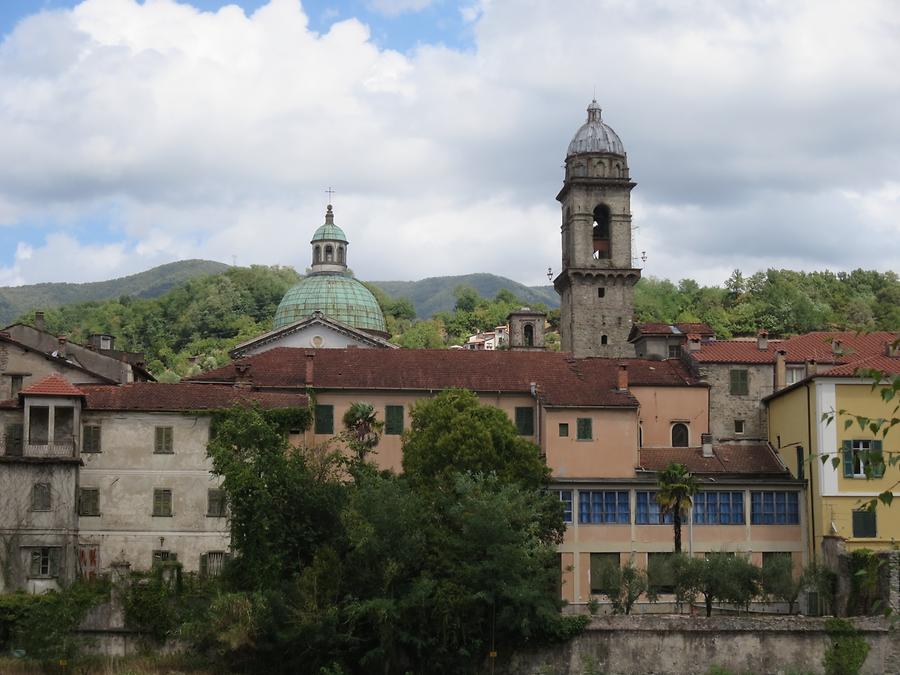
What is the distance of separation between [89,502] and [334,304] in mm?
37889

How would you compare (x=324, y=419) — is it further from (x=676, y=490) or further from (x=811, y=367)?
(x=811, y=367)

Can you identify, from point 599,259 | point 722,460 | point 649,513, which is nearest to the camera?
point 649,513

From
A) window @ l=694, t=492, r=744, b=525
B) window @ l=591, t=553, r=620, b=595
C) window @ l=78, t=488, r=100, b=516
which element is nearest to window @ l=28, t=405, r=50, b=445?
window @ l=78, t=488, r=100, b=516

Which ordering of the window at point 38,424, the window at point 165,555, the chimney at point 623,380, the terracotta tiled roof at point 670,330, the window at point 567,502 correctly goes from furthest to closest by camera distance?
the terracotta tiled roof at point 670,330 → the chimney at point 623,380 → the window at point 567,502 → the window at point 165,555 → the window at point 38,424

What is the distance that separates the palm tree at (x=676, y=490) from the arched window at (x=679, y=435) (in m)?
7.35

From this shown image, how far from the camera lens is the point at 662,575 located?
48094 mm

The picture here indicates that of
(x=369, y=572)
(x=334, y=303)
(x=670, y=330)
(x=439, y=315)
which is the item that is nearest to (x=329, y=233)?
(x=334, y=303)

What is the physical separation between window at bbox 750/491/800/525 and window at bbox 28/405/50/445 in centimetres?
2830

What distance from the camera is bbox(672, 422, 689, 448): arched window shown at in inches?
2238

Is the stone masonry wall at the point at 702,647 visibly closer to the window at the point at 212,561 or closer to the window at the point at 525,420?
the window at the point at 212,561

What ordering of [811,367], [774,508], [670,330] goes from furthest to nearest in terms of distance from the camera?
[670,330] → [811,367] → [774,508]

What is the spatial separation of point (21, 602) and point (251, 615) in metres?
8.60

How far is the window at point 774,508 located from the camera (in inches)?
2046

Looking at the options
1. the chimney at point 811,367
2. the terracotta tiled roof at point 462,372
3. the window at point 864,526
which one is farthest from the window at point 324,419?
the window at point 864,526
